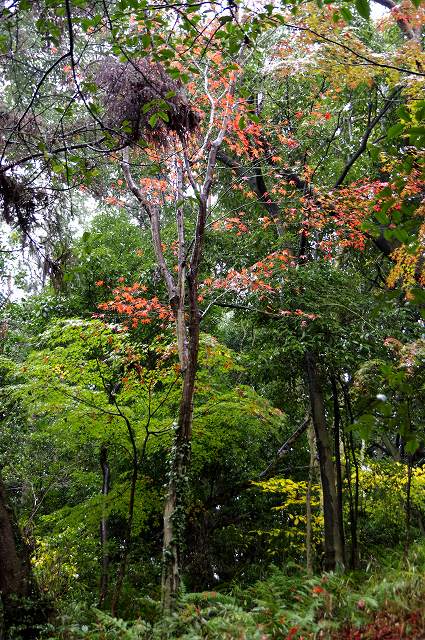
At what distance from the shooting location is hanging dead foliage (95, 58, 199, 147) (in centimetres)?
478

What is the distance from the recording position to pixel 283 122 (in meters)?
8.72

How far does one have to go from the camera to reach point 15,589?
14.4ft

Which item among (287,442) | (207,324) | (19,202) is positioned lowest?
(287,442)

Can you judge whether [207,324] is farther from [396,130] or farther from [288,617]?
[396,130]

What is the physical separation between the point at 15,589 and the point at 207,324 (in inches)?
265

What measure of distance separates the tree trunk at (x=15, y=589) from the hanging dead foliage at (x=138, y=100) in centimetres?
386

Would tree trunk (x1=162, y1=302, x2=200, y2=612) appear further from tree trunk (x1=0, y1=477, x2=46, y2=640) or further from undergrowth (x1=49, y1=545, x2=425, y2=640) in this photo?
tree trunk (x1=0, y1=477, x2=46, y2=640)

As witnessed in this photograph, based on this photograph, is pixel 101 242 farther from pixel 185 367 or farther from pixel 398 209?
pixel 398 209

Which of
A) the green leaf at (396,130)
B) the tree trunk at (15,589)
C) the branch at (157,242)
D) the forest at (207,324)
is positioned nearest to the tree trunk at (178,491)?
the forest at (207,324)

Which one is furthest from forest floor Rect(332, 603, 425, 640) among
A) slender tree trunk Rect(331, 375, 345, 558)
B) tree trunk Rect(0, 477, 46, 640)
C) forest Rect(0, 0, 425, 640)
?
slender tree trunk Rect(331, 375, 345, 558)

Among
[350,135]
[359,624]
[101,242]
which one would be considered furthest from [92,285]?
[359,624]

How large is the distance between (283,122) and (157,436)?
232 inches

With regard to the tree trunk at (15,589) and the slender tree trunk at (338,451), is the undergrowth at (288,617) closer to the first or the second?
the tree trunk at (15,589)

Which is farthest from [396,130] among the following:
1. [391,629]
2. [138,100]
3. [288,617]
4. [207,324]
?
[207,324]
